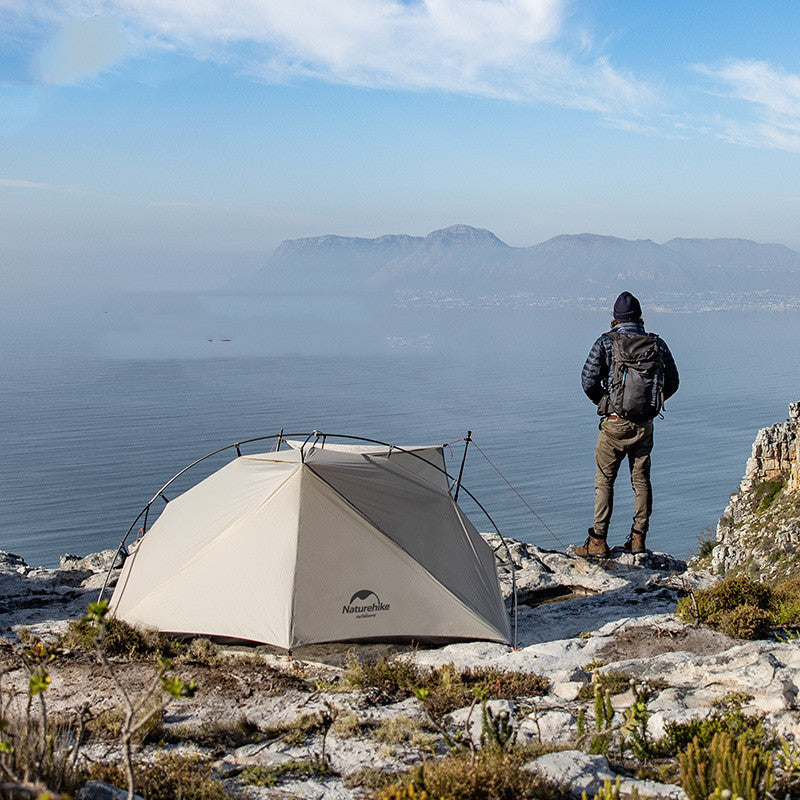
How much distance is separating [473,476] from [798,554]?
4484 inches

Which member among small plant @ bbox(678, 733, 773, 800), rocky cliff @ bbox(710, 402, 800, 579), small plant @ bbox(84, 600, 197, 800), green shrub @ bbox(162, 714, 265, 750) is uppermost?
small plant @ bbox(84, 600, 197, 800)

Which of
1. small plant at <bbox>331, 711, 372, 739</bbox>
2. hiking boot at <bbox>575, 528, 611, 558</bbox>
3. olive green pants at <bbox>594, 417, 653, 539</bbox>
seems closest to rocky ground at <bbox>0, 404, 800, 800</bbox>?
small plant at <bbox>331, 711, 372, 739</bbox>

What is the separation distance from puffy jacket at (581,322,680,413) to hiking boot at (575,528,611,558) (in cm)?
224

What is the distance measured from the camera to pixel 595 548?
1262 centimetres

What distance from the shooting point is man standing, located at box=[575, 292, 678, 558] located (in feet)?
38.2

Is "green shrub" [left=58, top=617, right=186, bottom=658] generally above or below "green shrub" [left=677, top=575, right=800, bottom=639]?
below

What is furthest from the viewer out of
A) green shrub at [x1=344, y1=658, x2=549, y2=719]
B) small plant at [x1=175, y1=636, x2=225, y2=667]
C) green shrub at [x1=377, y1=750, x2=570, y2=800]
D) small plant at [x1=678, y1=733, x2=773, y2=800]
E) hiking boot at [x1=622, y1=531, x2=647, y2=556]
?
hiking boot at [x1=622, y1=531, x2=647, y2=556]

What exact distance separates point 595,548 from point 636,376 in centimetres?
282

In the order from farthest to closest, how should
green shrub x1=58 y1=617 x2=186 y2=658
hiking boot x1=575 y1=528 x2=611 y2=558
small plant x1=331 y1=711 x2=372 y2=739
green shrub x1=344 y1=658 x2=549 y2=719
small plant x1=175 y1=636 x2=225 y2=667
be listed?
1. hiking boot x1=575 y1=528 x2=611 y2=558
2. green shrub x1=58 y1=617 x2=186 y2=658
3. small plant x1=175 y1=636 x2=225 y2=667
4. green shrub x1=344 y1=658 x2=549 y2=719
5. small plant x1=331 y1=711 x2=372 y2=739

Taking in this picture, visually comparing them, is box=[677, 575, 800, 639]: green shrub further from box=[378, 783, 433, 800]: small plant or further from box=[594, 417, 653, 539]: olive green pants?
box=[378, 783, 433, 800]: small plant

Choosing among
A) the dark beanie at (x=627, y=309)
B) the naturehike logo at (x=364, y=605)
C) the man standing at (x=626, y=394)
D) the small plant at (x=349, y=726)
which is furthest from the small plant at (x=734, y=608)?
the dark beanie at (x=627, y=309)

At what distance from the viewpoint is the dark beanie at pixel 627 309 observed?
1155cm

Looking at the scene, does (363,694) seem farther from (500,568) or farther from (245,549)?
(500,568)

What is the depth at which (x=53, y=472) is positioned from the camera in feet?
389
